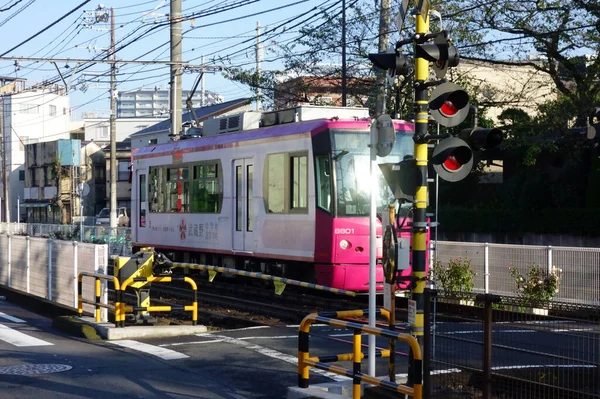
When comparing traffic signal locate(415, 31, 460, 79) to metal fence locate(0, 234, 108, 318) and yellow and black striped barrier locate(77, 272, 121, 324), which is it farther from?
metal fence locate(0, 234, 108, 318)

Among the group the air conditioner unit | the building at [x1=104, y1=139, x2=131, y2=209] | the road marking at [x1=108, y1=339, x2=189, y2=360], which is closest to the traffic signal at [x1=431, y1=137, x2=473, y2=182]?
the road marking at [x1=108, y1=339, x2=189, y2=360]

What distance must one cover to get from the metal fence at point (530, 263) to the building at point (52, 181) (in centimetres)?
5520

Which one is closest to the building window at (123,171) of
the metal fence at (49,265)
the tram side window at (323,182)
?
the metal fence at (49,265)

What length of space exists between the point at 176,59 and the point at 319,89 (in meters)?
7.64

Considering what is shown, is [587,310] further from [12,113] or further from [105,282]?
[12,113]

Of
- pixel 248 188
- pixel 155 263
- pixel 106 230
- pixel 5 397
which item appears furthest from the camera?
pixel 106 230

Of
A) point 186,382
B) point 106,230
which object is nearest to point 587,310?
point 186,382

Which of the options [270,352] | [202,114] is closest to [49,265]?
[270,352]

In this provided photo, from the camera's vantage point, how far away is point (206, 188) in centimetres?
2302

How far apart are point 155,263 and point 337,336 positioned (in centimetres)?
352

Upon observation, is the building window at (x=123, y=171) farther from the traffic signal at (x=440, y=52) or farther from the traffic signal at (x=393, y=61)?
the traffic signal at (x=440, y=52)

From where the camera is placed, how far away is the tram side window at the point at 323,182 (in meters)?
18.2

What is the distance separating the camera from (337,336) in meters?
13.5

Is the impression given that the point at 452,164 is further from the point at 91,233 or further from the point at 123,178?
the point at 123,178
